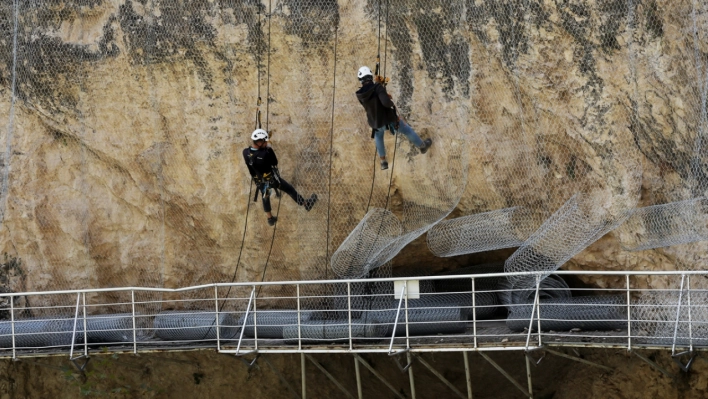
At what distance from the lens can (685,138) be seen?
505 inches

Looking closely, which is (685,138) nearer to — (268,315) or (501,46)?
(501,46)

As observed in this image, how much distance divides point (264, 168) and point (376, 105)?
1.48 meters

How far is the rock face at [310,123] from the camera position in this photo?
43.0 ft

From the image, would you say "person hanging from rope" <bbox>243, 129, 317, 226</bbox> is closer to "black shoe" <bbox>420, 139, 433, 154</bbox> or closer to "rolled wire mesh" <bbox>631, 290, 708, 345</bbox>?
"black shoe" <bbox>420, 139, 433, 154</bbox>

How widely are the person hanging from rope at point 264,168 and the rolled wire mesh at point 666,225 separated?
362 centimetres

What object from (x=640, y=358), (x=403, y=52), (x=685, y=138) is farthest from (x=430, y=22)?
(x=640, y=358)

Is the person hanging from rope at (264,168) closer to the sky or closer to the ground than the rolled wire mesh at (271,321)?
closer to the sky

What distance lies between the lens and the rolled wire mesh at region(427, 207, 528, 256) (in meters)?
13.6

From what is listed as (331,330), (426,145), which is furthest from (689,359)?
(331,330)

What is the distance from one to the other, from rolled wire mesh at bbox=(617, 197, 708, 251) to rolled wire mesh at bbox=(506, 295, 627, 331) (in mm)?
658

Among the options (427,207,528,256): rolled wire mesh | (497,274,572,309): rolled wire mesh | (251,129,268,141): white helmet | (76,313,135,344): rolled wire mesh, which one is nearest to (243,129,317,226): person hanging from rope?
(251,129,268,141): white helmet

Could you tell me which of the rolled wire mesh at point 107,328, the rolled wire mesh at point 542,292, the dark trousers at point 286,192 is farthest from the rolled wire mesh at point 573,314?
the rolled wire mesh at point 107,328

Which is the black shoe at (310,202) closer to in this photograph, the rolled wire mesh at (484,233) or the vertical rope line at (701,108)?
the rolled wire mesh at (484,233)

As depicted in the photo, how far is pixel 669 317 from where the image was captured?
42.1ft
